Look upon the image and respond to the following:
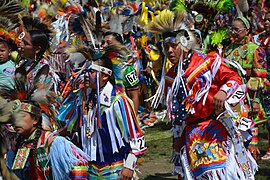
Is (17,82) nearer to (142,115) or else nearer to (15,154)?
(15,154)

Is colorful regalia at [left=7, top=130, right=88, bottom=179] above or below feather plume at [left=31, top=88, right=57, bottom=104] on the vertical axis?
below

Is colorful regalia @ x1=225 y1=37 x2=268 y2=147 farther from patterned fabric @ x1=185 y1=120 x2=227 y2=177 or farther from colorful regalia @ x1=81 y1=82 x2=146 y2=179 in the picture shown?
colorful regalia @ x1=81 y1=82 x2=146 y2=179

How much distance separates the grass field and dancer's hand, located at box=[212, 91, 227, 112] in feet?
6.11

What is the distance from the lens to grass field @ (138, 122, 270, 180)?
267 inches

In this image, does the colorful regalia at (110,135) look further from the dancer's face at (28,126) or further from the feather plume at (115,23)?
the feather plume at (115,23)

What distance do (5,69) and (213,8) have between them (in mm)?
2868

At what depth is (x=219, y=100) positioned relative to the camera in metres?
4.33

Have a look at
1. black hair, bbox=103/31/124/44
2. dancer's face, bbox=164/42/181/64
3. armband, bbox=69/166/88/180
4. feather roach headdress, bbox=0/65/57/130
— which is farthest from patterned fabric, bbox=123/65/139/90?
armband, bbox=69/166/88/180

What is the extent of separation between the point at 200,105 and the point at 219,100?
236mm

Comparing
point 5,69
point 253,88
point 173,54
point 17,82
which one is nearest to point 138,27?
point 253,88

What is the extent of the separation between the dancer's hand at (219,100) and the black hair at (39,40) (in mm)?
1870

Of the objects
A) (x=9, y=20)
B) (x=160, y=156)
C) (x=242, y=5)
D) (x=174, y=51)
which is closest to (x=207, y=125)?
(x=174, y=51)

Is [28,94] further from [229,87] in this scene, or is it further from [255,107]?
[255,107]

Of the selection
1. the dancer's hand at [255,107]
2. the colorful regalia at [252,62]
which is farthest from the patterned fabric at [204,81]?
the dancer's hand at [255,107]
